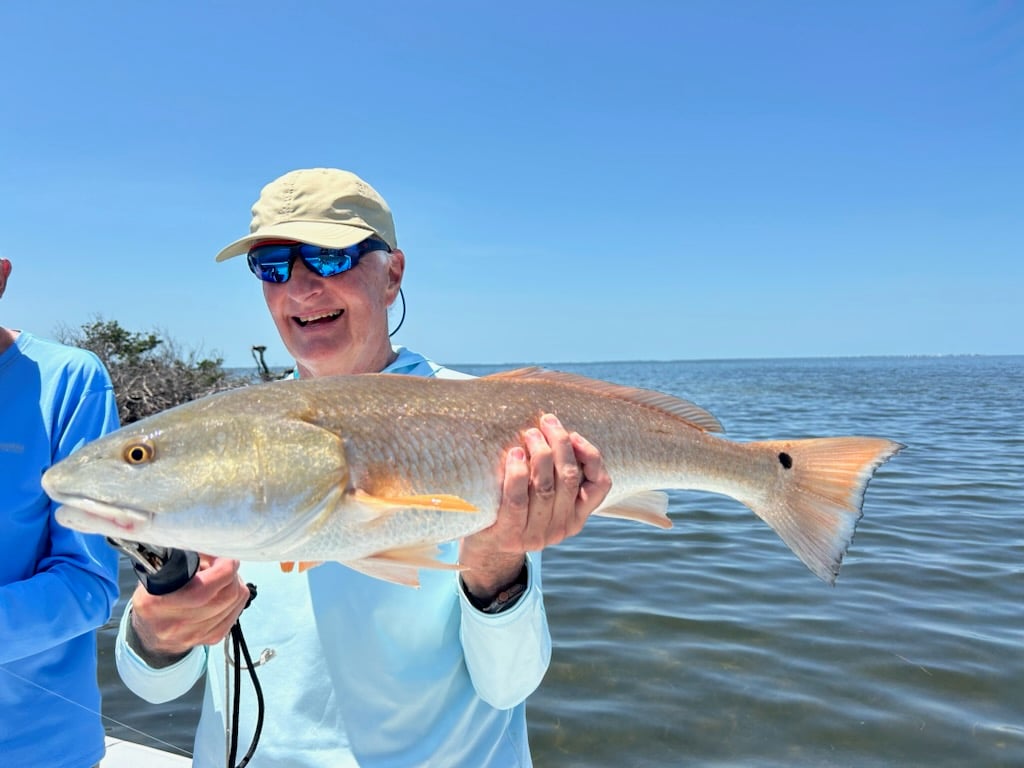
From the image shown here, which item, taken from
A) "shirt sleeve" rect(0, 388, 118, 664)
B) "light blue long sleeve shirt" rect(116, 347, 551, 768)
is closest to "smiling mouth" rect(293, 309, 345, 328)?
"shirt sleeve" rect(0, 388, 118, 664)

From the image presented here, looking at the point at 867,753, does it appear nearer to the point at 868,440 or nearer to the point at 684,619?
the point at 684,619

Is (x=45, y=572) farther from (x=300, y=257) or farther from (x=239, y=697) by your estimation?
(x=300, y=257)

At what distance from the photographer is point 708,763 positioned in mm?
5215

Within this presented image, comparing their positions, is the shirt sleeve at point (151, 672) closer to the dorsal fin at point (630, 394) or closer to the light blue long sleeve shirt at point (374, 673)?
the light blue long sleeve shirt at point (374, 673)

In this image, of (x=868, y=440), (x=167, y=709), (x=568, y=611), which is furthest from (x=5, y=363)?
(x=568, y=611)

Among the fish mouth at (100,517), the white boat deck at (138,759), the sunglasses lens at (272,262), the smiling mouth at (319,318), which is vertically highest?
the sunglasses lens at (272,262)

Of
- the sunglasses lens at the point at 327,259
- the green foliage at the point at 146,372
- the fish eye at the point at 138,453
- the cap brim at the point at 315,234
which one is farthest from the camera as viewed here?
the green foliage at the point at 146,372

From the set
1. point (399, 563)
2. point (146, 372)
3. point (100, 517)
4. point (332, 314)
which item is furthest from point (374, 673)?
point (146, 372)

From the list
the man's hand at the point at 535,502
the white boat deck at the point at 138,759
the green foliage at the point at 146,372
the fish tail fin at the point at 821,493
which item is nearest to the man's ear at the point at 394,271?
the man's hand at the point at 535,502

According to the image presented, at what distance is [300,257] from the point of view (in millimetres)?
2740

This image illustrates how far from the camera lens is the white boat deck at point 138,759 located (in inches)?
157

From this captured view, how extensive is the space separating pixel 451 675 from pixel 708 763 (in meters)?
3.66

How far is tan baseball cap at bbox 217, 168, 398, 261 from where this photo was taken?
8.76 ft

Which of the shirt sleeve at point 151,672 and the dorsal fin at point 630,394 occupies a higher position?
the dorsal fin at point 630,394
